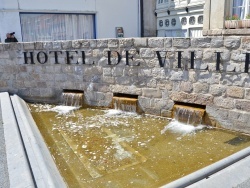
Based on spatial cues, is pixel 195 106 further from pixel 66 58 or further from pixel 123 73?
pixel 66 58

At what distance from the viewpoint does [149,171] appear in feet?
11.0

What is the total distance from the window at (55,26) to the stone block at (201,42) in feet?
24.6

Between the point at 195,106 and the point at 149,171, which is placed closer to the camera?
the point at 149,171

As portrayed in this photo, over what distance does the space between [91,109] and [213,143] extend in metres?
3.06

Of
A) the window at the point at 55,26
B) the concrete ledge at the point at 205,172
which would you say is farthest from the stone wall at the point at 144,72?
the window at the point at 55,26

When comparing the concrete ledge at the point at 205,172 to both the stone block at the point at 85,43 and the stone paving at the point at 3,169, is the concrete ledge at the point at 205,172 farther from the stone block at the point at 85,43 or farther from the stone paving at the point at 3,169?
the stone block at the point at 85,43

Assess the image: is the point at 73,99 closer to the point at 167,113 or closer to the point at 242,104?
the point at 167,113

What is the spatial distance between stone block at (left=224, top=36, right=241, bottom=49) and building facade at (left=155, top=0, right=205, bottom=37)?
5103mm

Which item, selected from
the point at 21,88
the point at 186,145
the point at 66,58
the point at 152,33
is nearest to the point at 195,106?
the point at 186,145

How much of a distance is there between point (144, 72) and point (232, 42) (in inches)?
73.6

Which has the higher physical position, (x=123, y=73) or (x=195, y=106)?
(x=123, y=73)

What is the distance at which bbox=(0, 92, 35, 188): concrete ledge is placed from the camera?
8.26ft

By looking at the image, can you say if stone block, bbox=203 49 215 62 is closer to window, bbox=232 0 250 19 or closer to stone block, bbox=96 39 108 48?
stone block, bbox=96 39 108 48

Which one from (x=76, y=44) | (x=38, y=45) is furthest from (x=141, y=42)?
(x=38, y=45)
